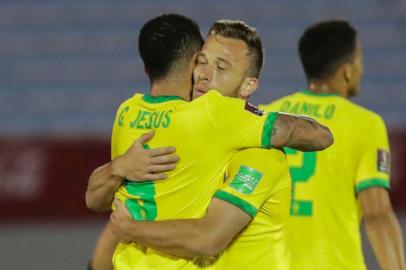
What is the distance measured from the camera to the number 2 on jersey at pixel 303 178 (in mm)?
4457

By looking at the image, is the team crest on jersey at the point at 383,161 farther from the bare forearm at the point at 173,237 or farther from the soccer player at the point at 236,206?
the bare forearm at the point at 173,237

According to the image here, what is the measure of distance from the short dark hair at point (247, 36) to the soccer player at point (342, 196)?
0.97 meters

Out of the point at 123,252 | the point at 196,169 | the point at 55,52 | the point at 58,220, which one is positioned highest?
the point at 196,169

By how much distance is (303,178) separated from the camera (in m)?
4.50

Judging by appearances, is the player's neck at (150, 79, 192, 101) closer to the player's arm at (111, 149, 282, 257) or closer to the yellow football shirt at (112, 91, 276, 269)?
the yellow football shirt at (112, 91, 276, 269)

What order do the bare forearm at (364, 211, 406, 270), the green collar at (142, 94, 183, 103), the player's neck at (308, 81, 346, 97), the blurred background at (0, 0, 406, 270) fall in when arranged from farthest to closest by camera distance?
the blurred background at (0, 0, 406, 270) → the player's neck at (308, 81, 346, 97) → the bare forearm at (364, 211, 406, 270) → the green collar at (142, 94, 183, 103)

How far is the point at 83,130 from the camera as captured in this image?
10250 millimetres

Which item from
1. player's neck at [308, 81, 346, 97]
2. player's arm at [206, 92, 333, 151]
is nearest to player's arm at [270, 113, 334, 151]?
player's arm at [206, 92, 333, 151]

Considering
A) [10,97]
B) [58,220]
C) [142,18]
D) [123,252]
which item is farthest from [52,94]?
[123,252]

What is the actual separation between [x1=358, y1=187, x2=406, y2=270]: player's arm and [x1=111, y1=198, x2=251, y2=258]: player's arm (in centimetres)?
113

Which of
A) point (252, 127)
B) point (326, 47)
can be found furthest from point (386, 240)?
point (252, 127)

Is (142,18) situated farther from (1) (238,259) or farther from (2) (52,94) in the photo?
(1) (238,259)

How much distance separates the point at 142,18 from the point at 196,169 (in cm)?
827

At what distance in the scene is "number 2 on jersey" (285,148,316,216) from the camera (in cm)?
446
